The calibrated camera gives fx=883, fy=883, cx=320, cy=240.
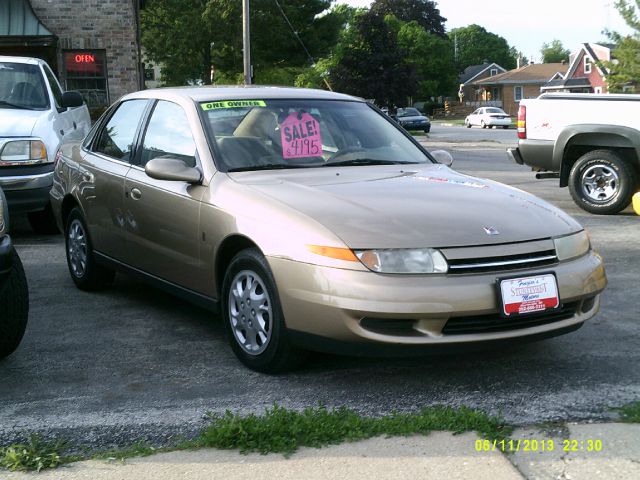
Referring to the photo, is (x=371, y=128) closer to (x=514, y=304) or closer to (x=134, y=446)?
(x=514, y=304)

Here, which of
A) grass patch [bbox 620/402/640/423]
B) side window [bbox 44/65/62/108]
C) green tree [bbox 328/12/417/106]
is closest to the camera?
grass patch [bbox 620/402/640/423]

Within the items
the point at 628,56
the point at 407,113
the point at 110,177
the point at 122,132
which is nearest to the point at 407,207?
the point at 110,177

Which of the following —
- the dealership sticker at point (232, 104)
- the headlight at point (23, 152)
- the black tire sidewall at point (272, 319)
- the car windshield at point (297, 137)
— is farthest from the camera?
the headlight at point (23, 152)

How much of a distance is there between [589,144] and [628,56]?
53.7ft

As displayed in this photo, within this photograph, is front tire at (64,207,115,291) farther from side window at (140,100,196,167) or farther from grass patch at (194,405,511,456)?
grass patch at (194,405,511,456)

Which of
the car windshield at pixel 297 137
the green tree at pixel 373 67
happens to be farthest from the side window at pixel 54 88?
the green tree at pixel 373 67

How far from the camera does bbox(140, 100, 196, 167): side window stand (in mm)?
5227

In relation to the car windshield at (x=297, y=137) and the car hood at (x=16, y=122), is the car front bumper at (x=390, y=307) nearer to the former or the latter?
the car windshield at (x=297, y=137)

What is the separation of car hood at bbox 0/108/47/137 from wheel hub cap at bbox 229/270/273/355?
193 inches

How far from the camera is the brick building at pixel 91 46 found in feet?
70.4

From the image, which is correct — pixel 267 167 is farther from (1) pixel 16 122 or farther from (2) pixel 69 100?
(2) pixel 69 100

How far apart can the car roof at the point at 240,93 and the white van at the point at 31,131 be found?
3.03m

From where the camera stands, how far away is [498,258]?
4078 mm

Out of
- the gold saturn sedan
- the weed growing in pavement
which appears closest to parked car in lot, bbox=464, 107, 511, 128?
the gold saturn sedan
